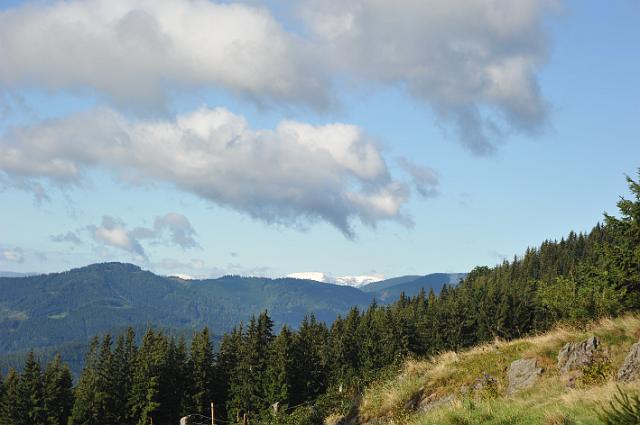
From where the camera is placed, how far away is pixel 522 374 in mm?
19172

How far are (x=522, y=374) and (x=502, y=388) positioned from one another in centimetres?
107

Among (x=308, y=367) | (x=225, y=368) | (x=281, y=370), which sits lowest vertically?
(x=308, y=367)

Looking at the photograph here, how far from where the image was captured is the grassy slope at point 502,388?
40.3 ft

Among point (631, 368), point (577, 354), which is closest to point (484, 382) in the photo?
point (577, 354)

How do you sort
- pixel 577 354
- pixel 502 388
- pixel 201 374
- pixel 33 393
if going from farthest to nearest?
pixel 201 374, pixel 33 393, pixel 502 388, pixel 577 354

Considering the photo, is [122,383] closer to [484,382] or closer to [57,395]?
[57,395]

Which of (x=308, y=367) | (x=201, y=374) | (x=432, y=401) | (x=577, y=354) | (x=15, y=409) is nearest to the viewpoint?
(x=577, y=354)

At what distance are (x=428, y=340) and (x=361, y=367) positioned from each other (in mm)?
18721

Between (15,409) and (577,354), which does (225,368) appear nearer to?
(15,409)

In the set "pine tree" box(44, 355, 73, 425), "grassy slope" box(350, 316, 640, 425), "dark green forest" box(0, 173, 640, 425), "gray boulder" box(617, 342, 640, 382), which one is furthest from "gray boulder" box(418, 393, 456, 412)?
"pine tree" box(44, 355, 73, 425)

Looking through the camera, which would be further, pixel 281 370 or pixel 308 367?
pixel 308 367

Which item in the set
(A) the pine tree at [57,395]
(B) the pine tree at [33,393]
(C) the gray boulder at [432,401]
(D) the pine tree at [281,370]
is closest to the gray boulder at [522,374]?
(C) the gray boulder at [432,401]

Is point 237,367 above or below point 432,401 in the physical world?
below

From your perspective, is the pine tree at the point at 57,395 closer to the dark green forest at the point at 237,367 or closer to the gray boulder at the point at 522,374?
the dark green forest at the point at 237,367
